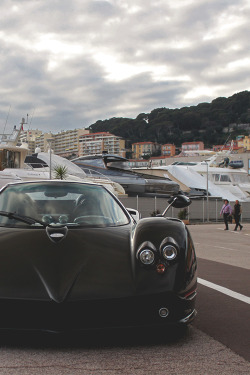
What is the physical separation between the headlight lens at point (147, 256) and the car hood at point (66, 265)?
0.29ft

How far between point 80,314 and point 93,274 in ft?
1.08

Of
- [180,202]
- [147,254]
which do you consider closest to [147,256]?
[147,254]

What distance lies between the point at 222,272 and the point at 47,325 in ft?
16.9

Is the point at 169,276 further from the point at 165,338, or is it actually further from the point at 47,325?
the point at 47,325

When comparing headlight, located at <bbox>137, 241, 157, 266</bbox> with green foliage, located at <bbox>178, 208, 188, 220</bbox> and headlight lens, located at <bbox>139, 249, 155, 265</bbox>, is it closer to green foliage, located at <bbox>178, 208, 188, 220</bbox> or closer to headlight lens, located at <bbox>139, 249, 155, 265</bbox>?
headlight lens, located at <bbox>139, 249, 155, 265</bbox>

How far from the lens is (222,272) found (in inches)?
309

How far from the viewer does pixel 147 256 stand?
11.8 feet

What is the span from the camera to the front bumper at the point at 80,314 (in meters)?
3.19

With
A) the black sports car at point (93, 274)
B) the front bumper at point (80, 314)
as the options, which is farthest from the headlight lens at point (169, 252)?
the front bumper at point (80, 314)

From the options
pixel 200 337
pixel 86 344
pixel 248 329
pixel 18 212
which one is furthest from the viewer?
pixel 18 212

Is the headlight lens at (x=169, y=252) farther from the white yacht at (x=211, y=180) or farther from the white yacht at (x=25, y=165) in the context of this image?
the white yacht at (x=211, y=180)

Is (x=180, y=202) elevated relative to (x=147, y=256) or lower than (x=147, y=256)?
elevated

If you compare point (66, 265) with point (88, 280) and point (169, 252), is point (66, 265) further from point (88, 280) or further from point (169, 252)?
point (169, 252)

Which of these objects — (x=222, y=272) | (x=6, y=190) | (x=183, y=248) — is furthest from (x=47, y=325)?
(x=222, y=272)
